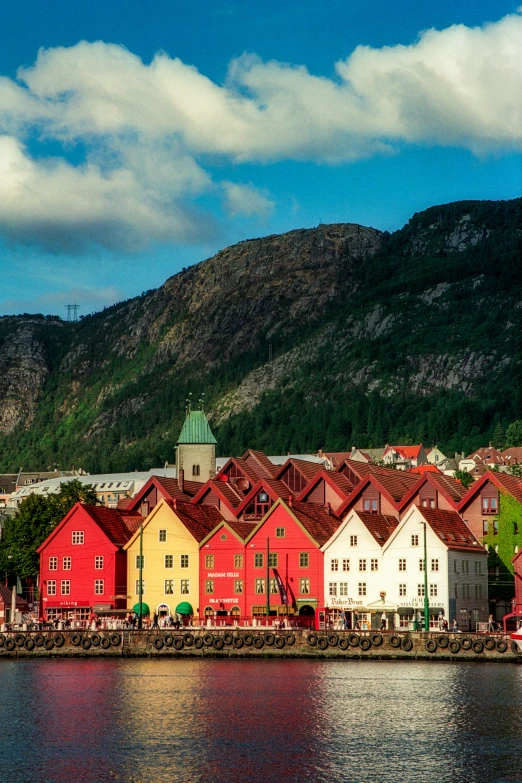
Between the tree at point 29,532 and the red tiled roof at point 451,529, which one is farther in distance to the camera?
the tree at point 29,532

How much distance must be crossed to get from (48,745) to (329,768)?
14.4m

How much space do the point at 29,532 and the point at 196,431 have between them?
108 feet

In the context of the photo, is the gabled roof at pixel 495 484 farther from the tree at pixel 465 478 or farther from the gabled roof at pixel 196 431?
the gabled roof at pixel 196 431

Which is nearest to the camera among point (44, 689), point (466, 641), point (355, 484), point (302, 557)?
point (44, 689)

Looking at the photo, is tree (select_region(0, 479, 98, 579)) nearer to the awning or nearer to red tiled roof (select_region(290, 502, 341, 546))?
the awning

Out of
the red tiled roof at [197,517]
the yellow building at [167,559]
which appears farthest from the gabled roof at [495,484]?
the yellow building at [167,559]

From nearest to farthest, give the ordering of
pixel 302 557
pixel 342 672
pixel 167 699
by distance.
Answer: pixel 167 699
pixel 342 672
pixel 302 557

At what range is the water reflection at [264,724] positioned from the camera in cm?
5612

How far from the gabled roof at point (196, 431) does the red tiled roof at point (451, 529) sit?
52819 mm

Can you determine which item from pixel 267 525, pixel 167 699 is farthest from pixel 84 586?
pixel 167 699

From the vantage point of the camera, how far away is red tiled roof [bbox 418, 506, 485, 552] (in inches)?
4557

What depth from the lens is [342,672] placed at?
90438mm

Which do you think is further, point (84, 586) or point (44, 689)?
point (84, 586)

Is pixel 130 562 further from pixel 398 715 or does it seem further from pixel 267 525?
pixel 398 715
